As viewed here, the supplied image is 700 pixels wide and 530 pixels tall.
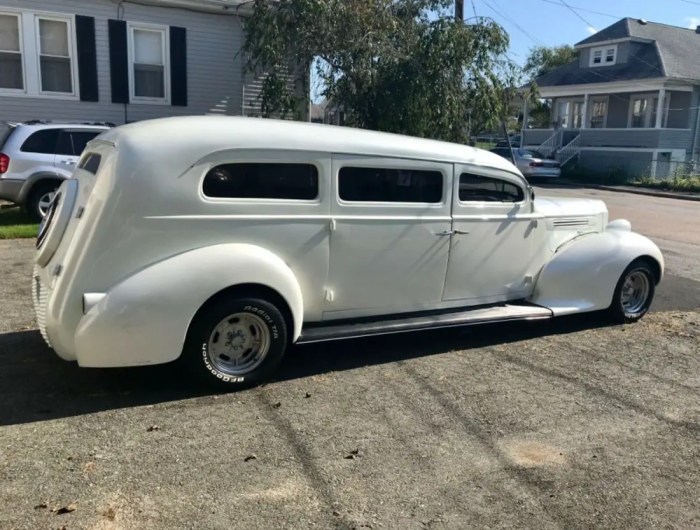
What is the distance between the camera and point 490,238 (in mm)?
5859

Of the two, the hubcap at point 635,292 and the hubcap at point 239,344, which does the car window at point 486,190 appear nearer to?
the hubcap at point 635,292

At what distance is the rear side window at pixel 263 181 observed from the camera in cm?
457

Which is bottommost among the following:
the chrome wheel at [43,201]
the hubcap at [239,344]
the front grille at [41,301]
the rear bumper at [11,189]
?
the hubcap at [239,344]

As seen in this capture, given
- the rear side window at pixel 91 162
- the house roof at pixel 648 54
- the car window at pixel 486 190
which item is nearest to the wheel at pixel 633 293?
the car window at pixel 486 190

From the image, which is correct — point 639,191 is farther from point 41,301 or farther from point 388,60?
point 41,301

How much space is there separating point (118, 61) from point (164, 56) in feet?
3.56

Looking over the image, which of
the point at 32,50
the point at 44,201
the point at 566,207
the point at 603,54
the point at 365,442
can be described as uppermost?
the point at 603,54

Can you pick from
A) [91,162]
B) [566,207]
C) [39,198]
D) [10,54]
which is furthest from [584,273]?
[10,54]

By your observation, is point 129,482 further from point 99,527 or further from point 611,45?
point 611,45

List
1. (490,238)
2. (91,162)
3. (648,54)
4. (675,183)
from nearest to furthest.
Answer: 1. (91,162)
2. (490,238)
3. (675,183)
4. (648,54)

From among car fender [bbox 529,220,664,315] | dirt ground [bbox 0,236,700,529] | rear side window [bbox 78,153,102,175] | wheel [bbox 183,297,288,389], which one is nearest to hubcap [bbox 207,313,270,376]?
wheel [bbox 183,297,288,389]

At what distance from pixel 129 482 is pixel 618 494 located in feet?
8.58

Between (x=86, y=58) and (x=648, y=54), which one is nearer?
(x=86, y=58)

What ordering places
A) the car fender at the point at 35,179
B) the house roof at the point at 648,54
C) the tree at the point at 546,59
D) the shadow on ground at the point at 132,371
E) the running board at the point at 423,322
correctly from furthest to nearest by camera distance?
the tree at the point at 546,59, the house roof at the point at 648,54, the car fender at the point at 35,179, the running board at the point at 423,322, the shadow on ground at the point at 132,371
